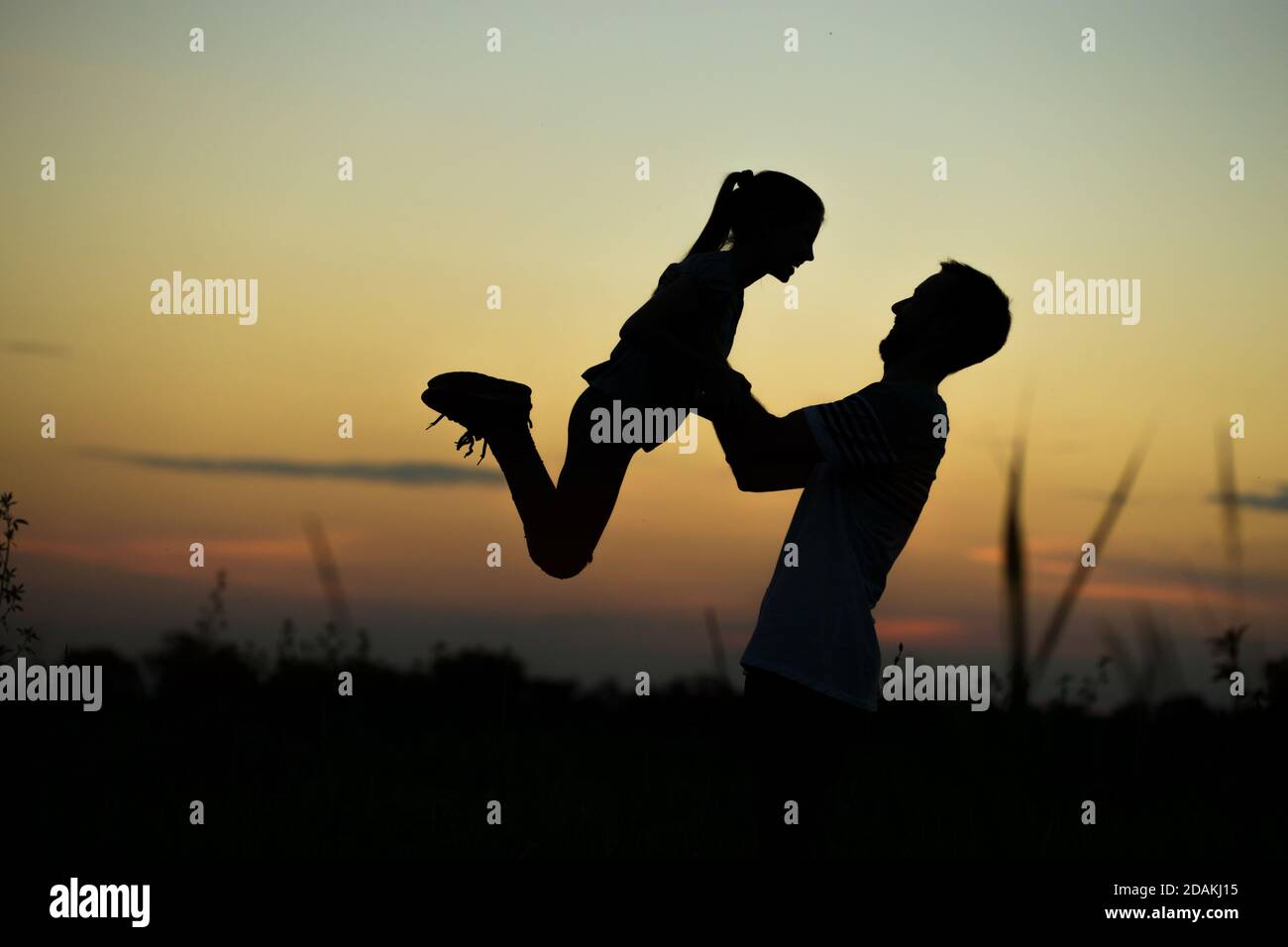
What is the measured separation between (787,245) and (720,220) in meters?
0.35

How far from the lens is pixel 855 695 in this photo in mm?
3303

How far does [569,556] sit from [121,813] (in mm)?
2388

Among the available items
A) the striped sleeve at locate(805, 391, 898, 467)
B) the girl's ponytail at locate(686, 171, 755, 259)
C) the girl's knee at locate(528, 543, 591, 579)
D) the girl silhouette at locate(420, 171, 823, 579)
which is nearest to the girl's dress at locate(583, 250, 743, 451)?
the girl silhouette at locate(420, 171, 823, 579)

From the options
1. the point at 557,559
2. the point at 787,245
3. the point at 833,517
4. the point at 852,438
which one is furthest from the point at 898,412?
the point at 557,559

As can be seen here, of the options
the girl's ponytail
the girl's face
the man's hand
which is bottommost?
the man's hand

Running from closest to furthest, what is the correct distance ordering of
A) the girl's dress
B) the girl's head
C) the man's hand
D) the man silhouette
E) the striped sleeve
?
the man silhouette, the striped sleeve, the man's hand, the girl's dress, the girl's head

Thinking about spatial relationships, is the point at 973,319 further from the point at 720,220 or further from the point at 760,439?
the point at 720,220

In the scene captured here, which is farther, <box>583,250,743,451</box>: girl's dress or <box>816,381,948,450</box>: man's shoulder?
<box>583,250,743,451</box>: girl's dress

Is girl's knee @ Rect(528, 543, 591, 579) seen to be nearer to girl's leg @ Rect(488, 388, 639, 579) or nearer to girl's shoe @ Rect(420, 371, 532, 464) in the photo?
girl's leg @ Rect(488, 388, 639, 579)

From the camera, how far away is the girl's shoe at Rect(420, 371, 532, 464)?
191 inches

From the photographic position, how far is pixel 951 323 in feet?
12.2
